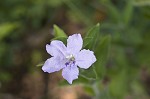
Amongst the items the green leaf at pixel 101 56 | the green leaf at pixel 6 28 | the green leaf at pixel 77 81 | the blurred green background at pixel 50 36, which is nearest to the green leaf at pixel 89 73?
the green leaf at pixel 77 81

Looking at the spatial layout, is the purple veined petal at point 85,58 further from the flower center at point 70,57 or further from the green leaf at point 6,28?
the green leaf at point 6,28

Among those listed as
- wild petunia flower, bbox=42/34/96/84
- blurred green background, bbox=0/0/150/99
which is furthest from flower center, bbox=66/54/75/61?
blurred green background, bbox=0/0/150/99

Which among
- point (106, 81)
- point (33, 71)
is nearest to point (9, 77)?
point (33, 71)

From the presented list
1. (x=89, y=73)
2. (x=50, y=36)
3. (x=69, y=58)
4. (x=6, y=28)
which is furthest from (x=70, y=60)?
(x=50, y=36)

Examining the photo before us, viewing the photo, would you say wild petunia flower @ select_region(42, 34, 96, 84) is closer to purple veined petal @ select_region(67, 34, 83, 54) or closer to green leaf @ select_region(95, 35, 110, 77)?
purple veined petal @ select_region(67, 34, 83, 54)

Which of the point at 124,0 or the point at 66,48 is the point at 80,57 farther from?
the point at 124,0

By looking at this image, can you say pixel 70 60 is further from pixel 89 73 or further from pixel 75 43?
pixel 89 73
